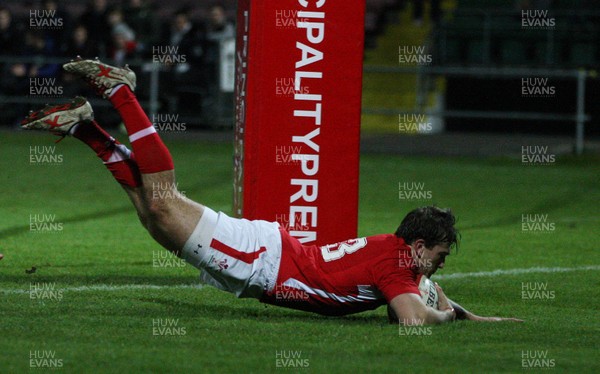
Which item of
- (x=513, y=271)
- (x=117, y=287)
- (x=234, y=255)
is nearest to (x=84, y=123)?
(x=234, y=255)

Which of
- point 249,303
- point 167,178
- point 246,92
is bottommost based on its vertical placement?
point 249,303

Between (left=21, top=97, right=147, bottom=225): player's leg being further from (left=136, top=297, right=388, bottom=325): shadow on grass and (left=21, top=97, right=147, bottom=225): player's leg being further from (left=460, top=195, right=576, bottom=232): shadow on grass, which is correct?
(left=460, top=195, right=576, bottom=232): shadow on grass

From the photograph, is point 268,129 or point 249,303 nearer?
point 249,303

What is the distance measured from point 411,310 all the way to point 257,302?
5.72ft

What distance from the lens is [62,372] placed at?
5852 millimetres

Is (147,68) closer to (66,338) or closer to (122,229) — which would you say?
(122,229)

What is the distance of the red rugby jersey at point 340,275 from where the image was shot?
24.3ft

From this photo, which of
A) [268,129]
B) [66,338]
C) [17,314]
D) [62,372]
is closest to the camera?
[62,372]

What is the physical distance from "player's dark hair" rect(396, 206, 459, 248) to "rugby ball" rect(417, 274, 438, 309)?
0.25m

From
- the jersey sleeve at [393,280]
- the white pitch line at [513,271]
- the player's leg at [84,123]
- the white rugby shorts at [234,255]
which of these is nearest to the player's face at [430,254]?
the jersey sleeve at [393,280]

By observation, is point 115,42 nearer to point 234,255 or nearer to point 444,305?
point 234,255

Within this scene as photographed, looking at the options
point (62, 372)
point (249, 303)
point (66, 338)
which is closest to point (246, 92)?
point (249, 303)

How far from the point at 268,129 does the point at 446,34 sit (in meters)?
15.3

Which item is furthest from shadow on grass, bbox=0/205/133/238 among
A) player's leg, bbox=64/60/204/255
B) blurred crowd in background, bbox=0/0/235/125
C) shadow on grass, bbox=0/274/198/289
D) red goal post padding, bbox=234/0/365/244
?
blurred crowd in background, bbox=0/0/235/125
